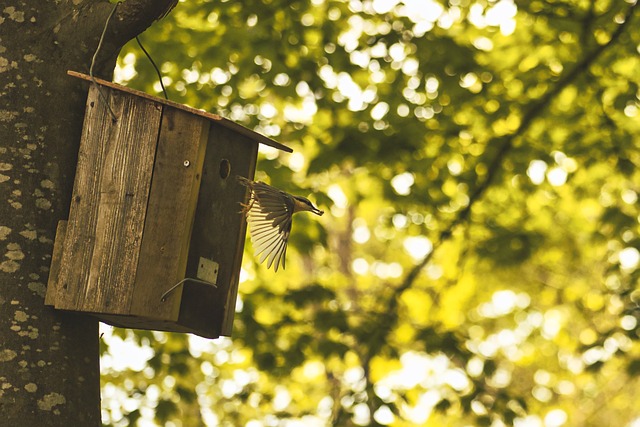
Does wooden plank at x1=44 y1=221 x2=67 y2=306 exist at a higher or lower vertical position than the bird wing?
lower

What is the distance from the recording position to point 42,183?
2.64m

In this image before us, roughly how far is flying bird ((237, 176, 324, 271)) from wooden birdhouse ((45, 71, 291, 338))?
10 centimetres

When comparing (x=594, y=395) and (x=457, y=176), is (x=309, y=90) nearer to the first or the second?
(x=457, y=176)

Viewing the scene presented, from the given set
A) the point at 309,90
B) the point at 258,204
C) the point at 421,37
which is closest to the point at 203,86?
the point at 309,90

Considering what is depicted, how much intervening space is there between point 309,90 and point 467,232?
1620 mm

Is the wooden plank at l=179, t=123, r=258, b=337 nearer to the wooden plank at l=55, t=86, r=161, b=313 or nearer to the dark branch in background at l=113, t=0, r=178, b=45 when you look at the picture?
the wooden plank at l=55, t=86, r=161, b=313

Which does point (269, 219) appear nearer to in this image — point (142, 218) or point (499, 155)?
point (142, 218)

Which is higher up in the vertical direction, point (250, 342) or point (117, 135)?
point (117, 135)

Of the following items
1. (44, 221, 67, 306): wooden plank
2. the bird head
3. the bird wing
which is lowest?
(44, 221, 67, 306): wooden plank

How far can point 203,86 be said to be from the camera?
529cm

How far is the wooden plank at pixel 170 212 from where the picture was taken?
104 inches

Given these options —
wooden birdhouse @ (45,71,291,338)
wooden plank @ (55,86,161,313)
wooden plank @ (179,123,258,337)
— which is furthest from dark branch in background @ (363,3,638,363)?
wooden plank @ (55,86,161,313)

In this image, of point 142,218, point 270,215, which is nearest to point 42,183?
point 142,218

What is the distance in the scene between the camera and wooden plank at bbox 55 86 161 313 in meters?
2.60
